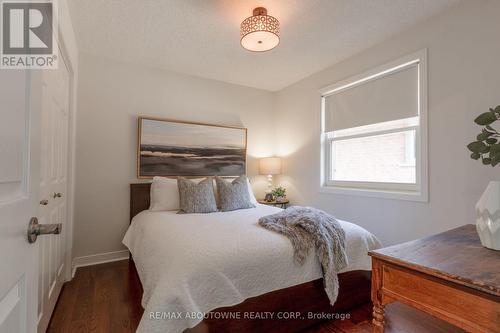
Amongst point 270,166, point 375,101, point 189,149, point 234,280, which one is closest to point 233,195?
point 189,149

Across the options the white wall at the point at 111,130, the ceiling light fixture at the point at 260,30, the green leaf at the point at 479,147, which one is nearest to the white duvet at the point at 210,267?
the green leaf at the point at 479,147

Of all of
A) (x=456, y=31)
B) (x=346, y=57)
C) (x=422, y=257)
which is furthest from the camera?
(x=346, y=57)

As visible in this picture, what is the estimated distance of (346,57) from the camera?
2990 millimetres

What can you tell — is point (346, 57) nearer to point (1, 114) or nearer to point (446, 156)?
point (446, 156)

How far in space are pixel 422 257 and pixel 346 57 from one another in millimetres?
2626

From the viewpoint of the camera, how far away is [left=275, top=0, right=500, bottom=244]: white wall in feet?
6.34

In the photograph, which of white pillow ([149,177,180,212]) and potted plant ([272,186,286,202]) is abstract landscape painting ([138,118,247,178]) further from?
potted plant ([272,186,286,202])

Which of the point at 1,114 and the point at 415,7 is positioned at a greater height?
the point at 415,7

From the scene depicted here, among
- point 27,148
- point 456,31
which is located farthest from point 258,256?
point 456,31

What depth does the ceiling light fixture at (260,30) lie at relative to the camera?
77.1 inches

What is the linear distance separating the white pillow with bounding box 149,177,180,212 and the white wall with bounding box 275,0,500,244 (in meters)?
2.13

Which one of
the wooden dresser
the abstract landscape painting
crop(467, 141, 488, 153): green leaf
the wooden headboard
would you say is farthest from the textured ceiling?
the wooden dresser

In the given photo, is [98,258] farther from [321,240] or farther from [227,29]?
[227,29]

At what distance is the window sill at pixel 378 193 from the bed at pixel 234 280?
0.68 m
